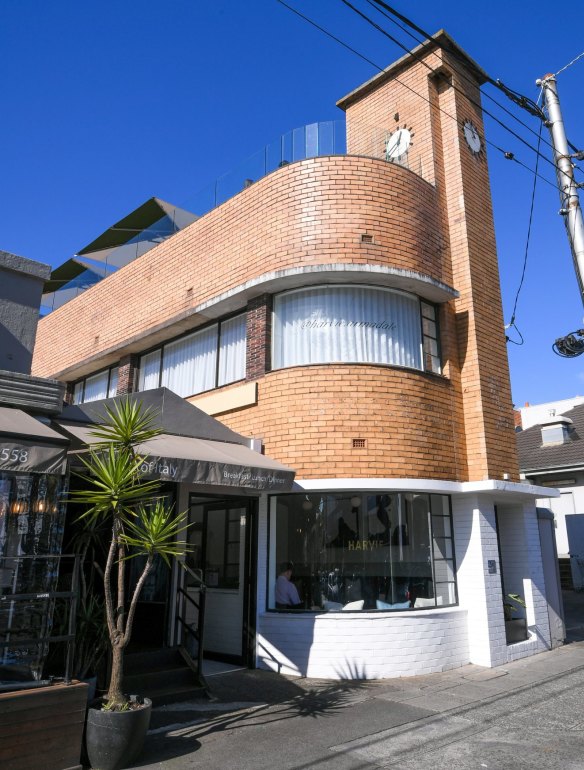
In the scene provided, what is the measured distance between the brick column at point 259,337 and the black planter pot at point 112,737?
6234mm

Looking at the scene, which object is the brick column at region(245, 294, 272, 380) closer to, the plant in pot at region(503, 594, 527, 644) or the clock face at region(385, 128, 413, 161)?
the clock face at region(385, 128, 413, 161)

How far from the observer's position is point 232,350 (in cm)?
1214

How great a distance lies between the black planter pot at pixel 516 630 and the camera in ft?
35.8

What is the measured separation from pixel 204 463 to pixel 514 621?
6.83m

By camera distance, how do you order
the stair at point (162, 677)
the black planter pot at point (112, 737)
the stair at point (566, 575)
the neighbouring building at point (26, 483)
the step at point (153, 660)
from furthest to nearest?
the stair at point (566, 575) → the step at point (153, 660) → the stair at point (162, 677) → the neighbouring building at point (26, 483) → the black planter pot at point (112, 737)

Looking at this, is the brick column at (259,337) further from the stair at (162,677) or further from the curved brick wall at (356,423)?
the stair at (162,677)

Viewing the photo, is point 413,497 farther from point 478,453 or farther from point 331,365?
point 331,365

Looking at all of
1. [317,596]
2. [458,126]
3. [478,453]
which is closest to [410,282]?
[478,453]

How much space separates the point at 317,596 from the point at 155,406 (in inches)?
158

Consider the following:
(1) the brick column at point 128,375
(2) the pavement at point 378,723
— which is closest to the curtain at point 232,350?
(1) the brick column at point 128,375

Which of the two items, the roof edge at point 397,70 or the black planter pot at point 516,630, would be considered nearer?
the black planter pot at point 516,630

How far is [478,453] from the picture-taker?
35.7 feet

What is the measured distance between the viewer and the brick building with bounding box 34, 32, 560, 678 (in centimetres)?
980

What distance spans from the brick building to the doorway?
0.04 meters
